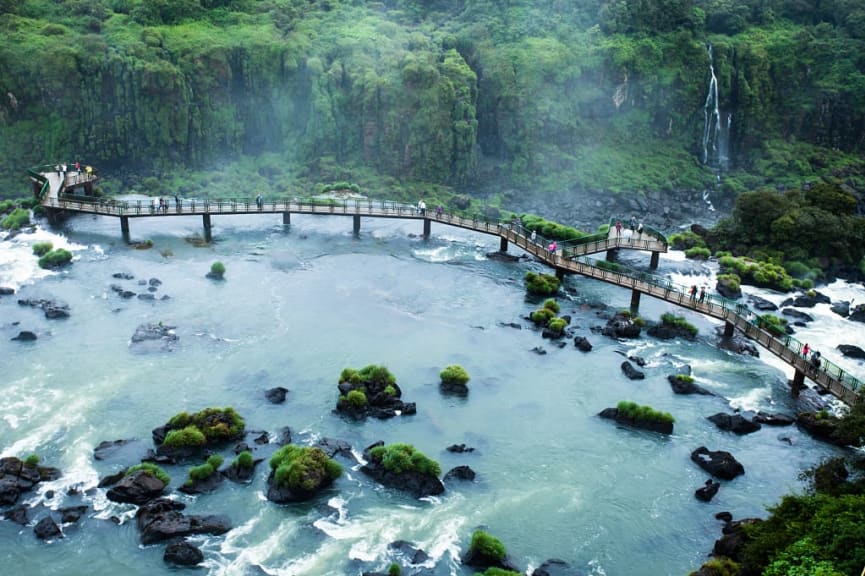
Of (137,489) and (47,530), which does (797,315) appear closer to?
(137,489)

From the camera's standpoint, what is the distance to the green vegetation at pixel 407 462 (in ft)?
161

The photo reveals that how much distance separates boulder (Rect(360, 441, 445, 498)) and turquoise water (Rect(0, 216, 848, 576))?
2.37 feet

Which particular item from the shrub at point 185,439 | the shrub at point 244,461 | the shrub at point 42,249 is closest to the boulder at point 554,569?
the shrub at point 244,461

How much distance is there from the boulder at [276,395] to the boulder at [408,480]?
1040 centimetres

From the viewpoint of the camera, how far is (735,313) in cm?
6769

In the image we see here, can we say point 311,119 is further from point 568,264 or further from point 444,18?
point 568,264

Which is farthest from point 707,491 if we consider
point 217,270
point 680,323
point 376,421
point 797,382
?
point 217,270

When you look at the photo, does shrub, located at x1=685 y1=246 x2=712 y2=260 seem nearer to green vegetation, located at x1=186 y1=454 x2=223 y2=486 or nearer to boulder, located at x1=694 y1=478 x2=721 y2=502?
boulder, located at x1=694 y1=478 x2=721 y2=502

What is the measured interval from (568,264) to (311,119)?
59887mm

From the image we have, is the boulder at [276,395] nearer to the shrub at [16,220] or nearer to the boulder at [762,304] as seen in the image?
the boulder at [762,304]

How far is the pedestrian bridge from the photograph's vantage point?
63.7m

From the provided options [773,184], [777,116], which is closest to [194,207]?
[773,184]

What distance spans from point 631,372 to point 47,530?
133 ft

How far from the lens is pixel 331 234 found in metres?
94.4
